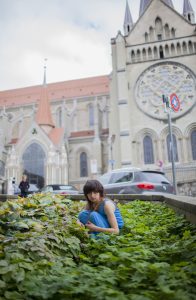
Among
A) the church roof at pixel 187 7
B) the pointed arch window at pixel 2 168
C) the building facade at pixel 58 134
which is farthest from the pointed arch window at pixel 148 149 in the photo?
the pointed arch window at pixel 2 168

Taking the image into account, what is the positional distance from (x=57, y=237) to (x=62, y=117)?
4102 cm

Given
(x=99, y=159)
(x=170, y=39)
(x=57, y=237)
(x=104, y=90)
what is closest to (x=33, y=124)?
(x=99, y=159)

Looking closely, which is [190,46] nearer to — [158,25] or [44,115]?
[158,25]

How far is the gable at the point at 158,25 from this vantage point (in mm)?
30828

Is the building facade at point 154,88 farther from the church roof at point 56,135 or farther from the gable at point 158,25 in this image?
the church roof at point 56,135

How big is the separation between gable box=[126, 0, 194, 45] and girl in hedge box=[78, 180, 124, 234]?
30418 millimetres

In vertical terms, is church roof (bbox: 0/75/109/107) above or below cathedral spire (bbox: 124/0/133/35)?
below

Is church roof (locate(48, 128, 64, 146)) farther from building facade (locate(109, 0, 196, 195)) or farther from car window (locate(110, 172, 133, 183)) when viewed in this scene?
car window (locate(110, 172, 133, 183))

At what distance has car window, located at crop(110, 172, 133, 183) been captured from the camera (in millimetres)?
9542

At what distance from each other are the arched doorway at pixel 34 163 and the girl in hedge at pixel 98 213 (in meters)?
33.4

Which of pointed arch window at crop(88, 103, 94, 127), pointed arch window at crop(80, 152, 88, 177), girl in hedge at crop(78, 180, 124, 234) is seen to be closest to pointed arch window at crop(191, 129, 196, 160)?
pointed arch window at crop(80, 152, 88, 177)

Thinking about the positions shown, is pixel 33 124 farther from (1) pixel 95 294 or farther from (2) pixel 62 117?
(1) pixel 95 294

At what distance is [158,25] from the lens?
3189 centimetres

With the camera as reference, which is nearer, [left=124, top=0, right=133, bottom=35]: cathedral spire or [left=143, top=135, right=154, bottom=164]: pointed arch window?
[left=143, top=135, right=154, bottom=164]: pointed arch window
